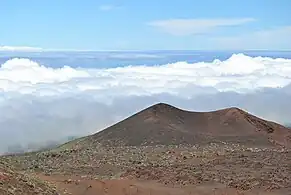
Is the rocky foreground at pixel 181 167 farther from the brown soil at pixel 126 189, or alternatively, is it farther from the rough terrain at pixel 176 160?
the brown soil at pixel 126 189

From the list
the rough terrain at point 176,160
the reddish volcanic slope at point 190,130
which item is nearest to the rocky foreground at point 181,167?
the rough terrain at point 176,160

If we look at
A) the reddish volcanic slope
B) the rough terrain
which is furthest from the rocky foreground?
the reddish volcanic slope

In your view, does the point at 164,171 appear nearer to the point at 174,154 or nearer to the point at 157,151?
the point at 174,154

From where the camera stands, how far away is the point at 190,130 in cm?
4691

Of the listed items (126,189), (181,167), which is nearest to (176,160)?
(181,167)

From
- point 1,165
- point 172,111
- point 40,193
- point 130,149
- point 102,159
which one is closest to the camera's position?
point 40,193

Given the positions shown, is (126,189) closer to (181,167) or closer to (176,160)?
(181,167)

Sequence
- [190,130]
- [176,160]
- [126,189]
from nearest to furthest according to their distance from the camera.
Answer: [126,189], [176,160], [190,130]

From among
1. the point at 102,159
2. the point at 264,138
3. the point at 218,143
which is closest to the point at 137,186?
the point at 102,159

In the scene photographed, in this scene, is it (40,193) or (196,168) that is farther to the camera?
(196,168)

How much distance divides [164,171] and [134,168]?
2.32 m

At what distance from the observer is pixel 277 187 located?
20.4 meters

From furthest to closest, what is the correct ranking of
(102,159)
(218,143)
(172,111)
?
1. (172,111)
2. (218,143)
3. (102,159)

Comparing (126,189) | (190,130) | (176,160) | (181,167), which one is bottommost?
(190,130)
